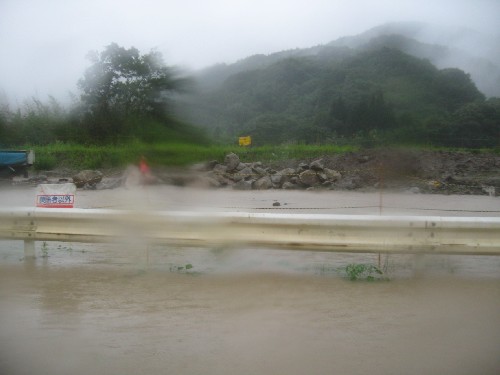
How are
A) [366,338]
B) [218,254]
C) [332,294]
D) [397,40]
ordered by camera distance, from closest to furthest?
[366,338] → [332,294] → [218,254] → [397,40]

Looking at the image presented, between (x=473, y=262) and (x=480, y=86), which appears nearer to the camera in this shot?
(x=473, y=262)

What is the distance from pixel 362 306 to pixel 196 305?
137cm

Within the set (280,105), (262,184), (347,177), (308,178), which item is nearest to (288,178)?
(308,178)

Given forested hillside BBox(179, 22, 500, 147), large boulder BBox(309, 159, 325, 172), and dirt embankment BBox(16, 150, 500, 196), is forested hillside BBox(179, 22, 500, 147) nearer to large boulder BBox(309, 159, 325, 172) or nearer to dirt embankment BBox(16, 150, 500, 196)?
dirt embankment BBox(16, 150, 500, 196)

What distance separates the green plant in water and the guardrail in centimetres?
30

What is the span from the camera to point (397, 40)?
220 inches

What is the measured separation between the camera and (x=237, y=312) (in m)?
3.64

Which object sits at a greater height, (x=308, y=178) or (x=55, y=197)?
(x=55, y=197)

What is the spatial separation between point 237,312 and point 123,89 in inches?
79.0

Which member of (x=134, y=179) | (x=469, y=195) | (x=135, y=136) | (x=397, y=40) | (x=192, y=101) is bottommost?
(x=469, y=195)

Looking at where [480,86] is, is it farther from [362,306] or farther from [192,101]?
[192,101]

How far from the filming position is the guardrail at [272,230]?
440 centimetres

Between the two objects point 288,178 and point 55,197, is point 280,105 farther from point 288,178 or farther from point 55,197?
A: point 288,178

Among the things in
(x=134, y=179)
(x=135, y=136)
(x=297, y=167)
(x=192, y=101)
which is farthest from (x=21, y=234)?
(x=297, y=167)
